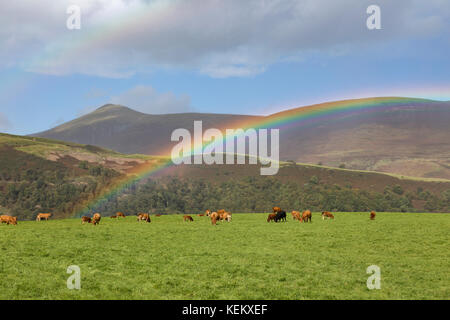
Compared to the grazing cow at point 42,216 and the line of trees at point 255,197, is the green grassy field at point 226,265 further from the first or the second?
the line of trees at point 255,197

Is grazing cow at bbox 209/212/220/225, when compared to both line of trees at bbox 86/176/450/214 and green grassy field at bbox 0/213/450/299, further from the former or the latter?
line of trees at bbox 86/176/450/214

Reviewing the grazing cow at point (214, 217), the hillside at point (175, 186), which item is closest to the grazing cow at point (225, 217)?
the grazing cow at point (214, 217)

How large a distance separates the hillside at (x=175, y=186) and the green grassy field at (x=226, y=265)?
71.4 metres

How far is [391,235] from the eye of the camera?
2892 cm

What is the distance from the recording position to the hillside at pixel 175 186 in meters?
99.6

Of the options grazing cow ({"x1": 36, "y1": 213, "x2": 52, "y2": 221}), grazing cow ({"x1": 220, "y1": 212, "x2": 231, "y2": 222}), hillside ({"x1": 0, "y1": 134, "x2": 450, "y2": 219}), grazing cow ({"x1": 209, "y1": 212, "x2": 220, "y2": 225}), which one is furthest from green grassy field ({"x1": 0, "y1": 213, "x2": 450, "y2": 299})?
hillside ({"x1": 0, "y1": 134, "x2": 450, "y2": 219})

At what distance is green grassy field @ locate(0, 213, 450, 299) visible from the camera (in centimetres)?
1359

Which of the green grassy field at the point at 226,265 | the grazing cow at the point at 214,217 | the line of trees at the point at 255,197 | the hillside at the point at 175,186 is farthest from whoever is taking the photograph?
the line of trees at the point at 255,197

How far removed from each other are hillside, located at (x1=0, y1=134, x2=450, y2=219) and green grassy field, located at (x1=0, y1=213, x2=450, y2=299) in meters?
71.4

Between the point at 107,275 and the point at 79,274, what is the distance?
102 centimetres

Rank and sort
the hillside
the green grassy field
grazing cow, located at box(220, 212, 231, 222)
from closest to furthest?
the green grassy field
grazing cow, located at box(220, 212, 231, 222)
the hillside

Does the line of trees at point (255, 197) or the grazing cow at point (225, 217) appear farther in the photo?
the line of trees at point (255, 197)

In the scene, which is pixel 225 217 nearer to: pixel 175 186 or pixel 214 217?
pixel 214 217

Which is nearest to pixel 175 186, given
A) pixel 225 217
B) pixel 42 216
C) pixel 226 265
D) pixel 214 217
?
pixel 42 216
